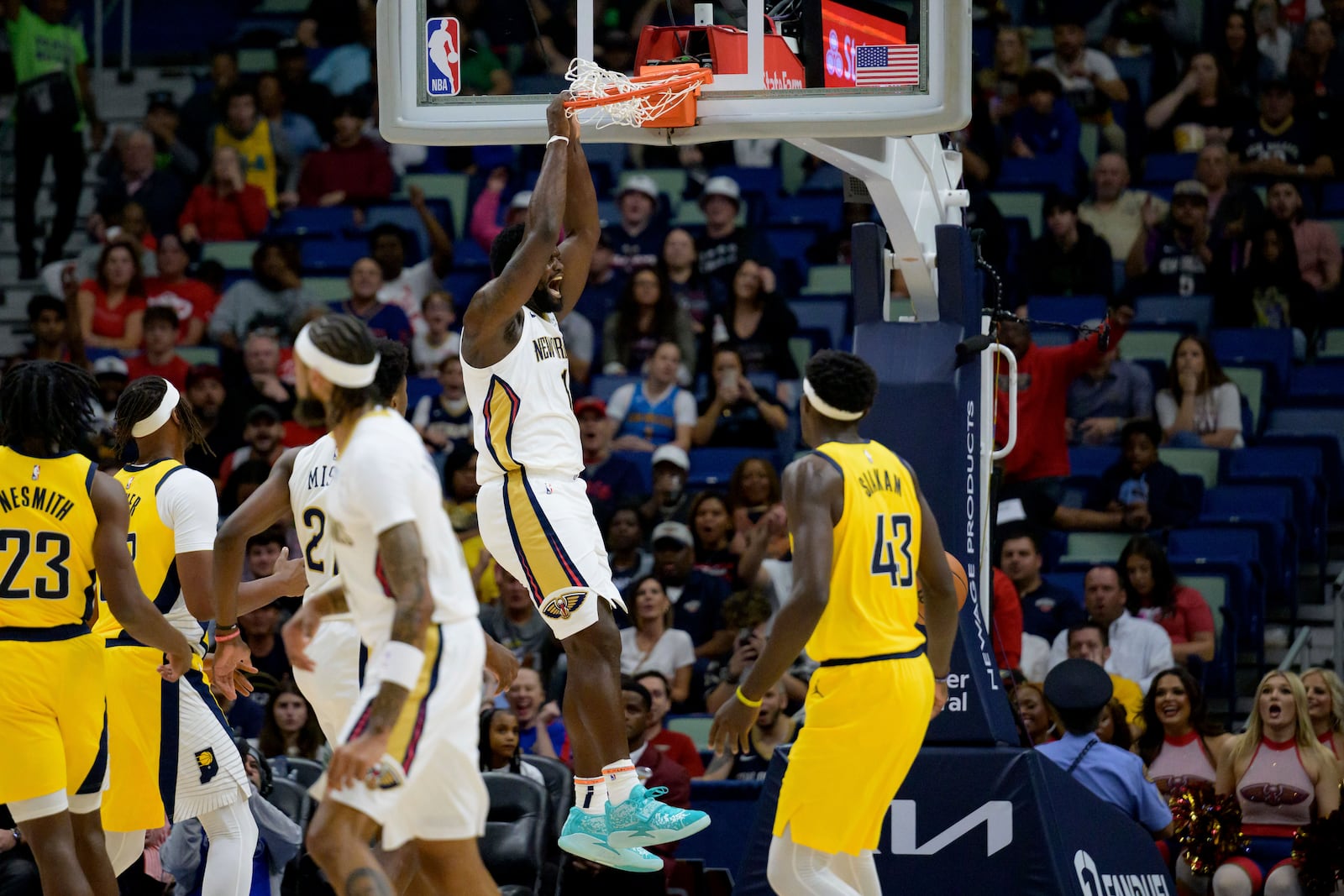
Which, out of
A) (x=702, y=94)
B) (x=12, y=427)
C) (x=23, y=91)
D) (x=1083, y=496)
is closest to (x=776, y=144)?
(x=1083, y=496)

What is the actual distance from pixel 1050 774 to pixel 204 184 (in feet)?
35.6

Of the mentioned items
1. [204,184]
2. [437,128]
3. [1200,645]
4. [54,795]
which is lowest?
[1200,645]

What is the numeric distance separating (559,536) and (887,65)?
2492mm

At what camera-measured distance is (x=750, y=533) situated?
503 inches

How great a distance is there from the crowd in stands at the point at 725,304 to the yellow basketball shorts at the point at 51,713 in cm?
340

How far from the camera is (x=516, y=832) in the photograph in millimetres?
10445

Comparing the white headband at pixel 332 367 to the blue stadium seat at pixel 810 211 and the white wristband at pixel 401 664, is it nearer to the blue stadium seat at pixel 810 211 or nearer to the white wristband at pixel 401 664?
the white wristband at pixel 401 664

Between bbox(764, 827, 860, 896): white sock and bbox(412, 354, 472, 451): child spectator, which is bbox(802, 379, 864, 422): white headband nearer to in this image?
bbox(764, 827, 860, 896): white sock

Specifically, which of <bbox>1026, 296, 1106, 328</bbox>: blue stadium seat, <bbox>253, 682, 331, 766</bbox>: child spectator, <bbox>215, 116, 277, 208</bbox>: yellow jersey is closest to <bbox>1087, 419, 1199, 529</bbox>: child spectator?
<bbox>1026, 296, 1106, 328</bbox>: blue stadium seat

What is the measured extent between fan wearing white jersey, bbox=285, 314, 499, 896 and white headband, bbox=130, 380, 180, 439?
2401 mm

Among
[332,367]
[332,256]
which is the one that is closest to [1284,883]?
[332,367]

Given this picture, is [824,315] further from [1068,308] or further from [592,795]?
[592,795]

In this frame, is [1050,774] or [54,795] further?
[1050,774]

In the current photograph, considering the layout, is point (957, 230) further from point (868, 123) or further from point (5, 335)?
point (5, 335)
